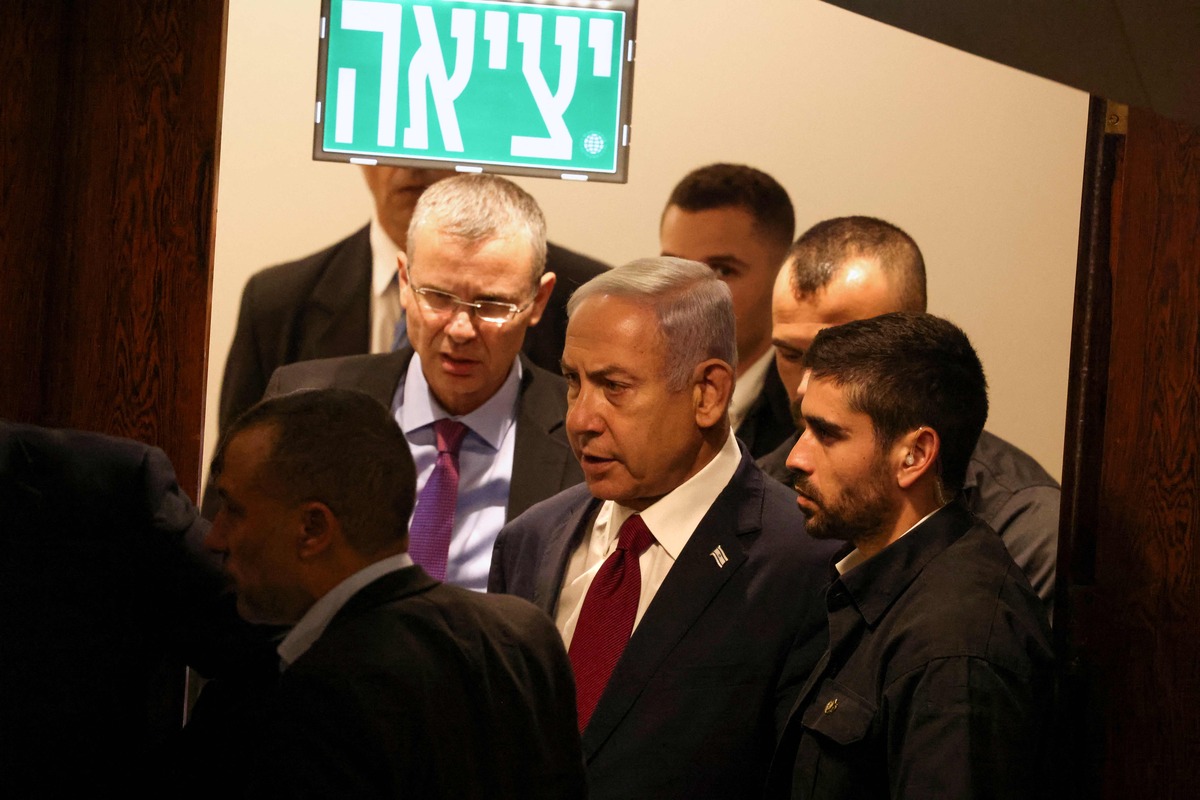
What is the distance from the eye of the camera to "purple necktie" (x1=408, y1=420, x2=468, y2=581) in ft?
10.0

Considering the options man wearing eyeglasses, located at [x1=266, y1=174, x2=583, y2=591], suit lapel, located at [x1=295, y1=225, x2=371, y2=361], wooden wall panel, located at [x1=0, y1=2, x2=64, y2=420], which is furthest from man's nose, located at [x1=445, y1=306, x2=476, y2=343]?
wooden wall panel, located at [x1=0, y1=2, x2=64, y2=420]

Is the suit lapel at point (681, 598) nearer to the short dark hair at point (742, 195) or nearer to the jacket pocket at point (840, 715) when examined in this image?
the jacket pocket at point (840, 715)

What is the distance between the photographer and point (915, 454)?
7.54ft

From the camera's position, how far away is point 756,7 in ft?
10.8

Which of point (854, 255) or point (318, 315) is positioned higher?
point (854, 255)

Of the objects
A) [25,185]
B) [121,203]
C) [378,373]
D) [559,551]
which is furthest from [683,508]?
[25,185]

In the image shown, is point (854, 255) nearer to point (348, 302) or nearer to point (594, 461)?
point (594, 461)

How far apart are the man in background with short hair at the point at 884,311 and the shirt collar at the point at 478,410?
24.8 inches

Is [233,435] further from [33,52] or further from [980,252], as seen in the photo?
[980,252]

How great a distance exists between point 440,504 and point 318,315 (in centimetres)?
58

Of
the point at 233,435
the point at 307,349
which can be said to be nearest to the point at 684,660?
the point at 233,435

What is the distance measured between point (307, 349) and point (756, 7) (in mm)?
1352

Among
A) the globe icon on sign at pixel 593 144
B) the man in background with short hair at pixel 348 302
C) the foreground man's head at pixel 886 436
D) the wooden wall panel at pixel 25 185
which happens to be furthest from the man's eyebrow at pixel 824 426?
the wooden wall panel at pixel 25 185

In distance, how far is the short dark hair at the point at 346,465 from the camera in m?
1.84
